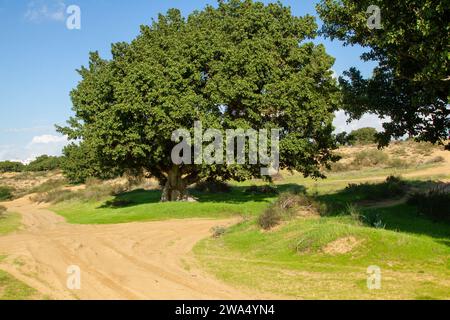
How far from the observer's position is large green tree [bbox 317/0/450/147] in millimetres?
15445

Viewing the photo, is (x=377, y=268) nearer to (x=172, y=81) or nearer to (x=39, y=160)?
Answer: (x=172, y=81)

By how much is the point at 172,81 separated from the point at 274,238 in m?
15.5

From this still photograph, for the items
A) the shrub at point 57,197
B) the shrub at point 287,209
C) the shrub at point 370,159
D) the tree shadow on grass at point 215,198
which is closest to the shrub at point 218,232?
the shrub at point 287,209

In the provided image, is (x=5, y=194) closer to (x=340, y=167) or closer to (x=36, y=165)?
(x=340, y=167)

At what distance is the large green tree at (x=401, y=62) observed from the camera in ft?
50.7

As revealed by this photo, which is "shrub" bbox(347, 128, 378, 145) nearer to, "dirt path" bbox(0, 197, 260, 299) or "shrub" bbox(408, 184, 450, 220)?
"shrub" bbox(408, 184, 450, 220)

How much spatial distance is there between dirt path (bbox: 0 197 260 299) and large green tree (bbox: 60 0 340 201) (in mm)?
8443

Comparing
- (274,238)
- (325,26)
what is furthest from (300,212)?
Answer: (325,26)

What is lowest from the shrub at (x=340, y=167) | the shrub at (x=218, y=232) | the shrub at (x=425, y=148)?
the shrub at (x=218, y=232)

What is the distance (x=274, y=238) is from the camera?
61.8ft

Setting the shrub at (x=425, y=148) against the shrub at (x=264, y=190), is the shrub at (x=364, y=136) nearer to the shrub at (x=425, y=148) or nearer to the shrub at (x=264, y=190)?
the shrub at (x=425, y=148)

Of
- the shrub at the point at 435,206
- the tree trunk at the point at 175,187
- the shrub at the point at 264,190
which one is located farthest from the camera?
the shrub at the point at 264,190

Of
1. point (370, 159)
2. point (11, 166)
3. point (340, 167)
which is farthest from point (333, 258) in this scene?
point (11, 166)

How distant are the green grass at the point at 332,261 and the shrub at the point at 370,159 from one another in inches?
1910
